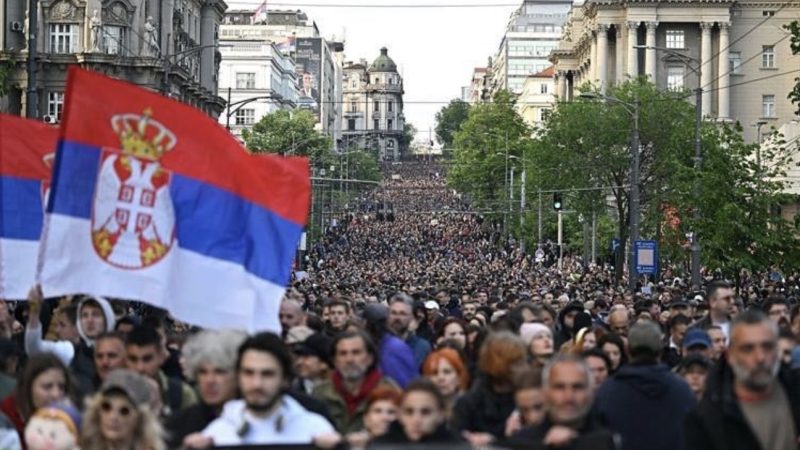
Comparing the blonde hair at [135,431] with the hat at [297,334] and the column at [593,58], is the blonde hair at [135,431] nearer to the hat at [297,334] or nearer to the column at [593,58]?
the hat at [297,334]

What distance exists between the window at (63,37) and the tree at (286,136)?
41142 millimetres

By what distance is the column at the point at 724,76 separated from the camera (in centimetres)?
12056

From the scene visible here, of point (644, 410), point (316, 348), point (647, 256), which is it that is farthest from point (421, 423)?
point (647, 256)

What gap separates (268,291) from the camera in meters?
12.5

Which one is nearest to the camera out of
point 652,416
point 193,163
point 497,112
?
point 652,416

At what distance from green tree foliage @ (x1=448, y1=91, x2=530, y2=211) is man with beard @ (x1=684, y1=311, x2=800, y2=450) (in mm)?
115988

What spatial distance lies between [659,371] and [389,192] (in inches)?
7353

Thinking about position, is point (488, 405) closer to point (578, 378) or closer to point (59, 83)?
point (578, 378)

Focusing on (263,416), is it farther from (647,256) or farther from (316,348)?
(647,256)

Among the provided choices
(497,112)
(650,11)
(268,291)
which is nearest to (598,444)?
(268,291)

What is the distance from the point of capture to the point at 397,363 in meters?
14.2

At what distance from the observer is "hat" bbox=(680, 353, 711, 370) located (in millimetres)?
14086

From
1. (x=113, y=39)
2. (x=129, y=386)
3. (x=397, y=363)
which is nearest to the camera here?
(x=129, y=386)

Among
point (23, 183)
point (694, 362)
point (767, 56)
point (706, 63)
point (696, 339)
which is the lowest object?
point (694, 362)
